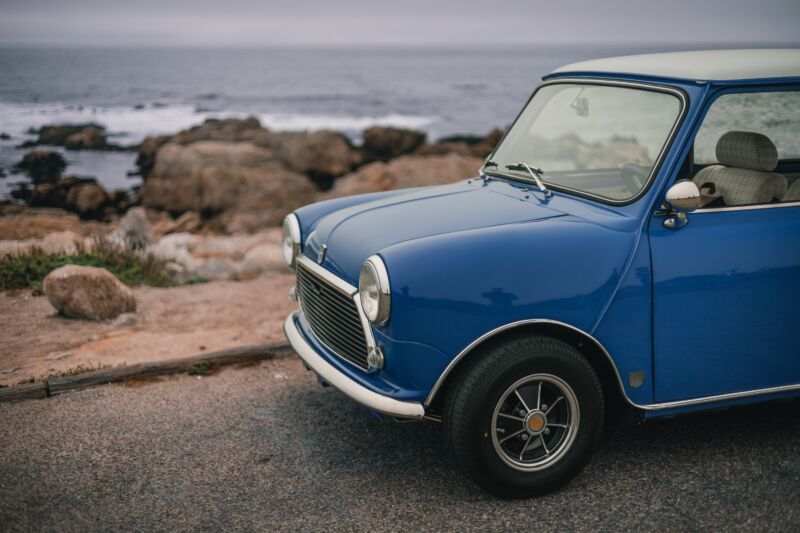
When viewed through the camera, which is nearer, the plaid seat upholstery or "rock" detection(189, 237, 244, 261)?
the plaid seat upholstery

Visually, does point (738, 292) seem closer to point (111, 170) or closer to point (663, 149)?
point (663, 149)

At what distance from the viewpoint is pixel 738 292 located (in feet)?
11.5

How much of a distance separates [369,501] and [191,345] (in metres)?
2.65

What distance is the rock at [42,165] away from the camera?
1129cm

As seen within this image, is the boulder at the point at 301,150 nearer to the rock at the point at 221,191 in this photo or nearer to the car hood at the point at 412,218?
the rock at the point at 221,191

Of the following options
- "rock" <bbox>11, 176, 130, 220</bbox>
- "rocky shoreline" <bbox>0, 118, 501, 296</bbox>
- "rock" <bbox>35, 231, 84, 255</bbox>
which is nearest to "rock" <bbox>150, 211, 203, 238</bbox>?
"rocky shoreline" <bbox>0, 118, 501, 296</bbox>

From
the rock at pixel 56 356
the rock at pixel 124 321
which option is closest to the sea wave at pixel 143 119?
the rock at pixel 124 321

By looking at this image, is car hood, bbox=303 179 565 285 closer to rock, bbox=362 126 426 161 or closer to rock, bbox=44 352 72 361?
rock, bbox=44 352 72 361

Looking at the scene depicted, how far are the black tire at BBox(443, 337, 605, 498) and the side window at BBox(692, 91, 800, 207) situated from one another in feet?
4.06

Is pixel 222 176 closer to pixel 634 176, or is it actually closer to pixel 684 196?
pixel 634 176

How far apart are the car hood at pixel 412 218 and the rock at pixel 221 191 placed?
1049 centimetres

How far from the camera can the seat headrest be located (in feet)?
12.7

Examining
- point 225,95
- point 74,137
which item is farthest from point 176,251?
point 225,95

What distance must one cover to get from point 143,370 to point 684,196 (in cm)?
343
